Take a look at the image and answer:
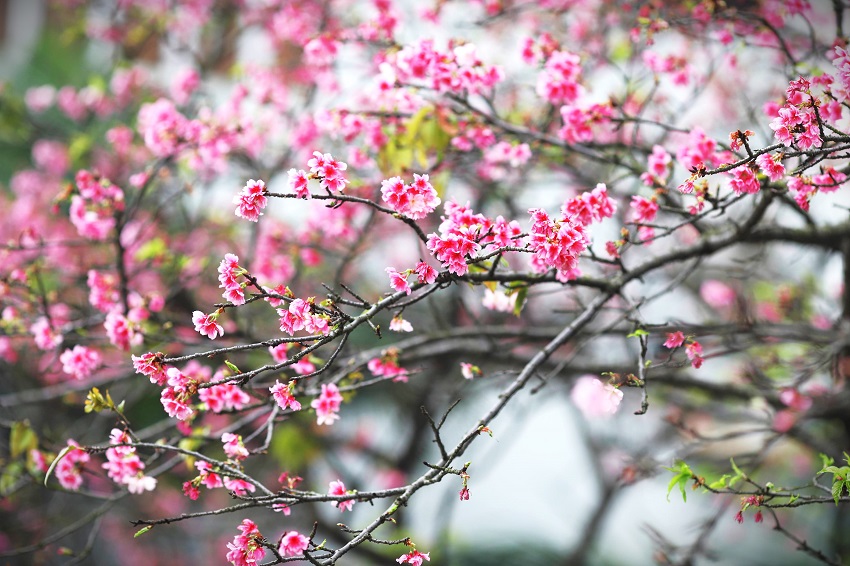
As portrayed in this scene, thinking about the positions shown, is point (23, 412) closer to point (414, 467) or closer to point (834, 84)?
point (414, 467)

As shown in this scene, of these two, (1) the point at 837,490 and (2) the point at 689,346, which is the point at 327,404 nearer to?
(2) the point at 689,346

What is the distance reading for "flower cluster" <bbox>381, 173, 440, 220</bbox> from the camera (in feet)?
6.29

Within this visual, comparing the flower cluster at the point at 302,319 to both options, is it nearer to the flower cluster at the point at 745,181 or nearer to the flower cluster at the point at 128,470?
the flower cluster at the point at 128,470

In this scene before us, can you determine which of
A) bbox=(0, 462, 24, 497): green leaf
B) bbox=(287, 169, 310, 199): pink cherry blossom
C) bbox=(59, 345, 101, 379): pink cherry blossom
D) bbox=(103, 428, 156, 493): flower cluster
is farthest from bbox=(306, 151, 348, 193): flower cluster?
bbox=(0, 462, 24, 497): green leaf

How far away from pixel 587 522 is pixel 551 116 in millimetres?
4417

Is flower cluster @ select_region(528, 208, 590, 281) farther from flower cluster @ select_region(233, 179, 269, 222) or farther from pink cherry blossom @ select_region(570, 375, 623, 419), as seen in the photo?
flower cluster @ select_region(233, 179, 269, 222)

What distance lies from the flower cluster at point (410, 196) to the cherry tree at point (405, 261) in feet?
0.04

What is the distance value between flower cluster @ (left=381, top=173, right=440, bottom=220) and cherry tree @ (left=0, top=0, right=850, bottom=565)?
0.04ft

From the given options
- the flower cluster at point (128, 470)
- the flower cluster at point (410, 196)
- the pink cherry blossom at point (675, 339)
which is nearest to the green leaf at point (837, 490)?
the pink cherry blossom at point (675, 339)

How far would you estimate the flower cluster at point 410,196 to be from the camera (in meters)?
1.92

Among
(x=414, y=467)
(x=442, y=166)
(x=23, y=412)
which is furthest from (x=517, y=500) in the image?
(x=442, y=166)

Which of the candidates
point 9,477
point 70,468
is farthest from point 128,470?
point 9,477

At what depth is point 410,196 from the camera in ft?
6.35

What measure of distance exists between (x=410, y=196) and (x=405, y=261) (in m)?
4.98
